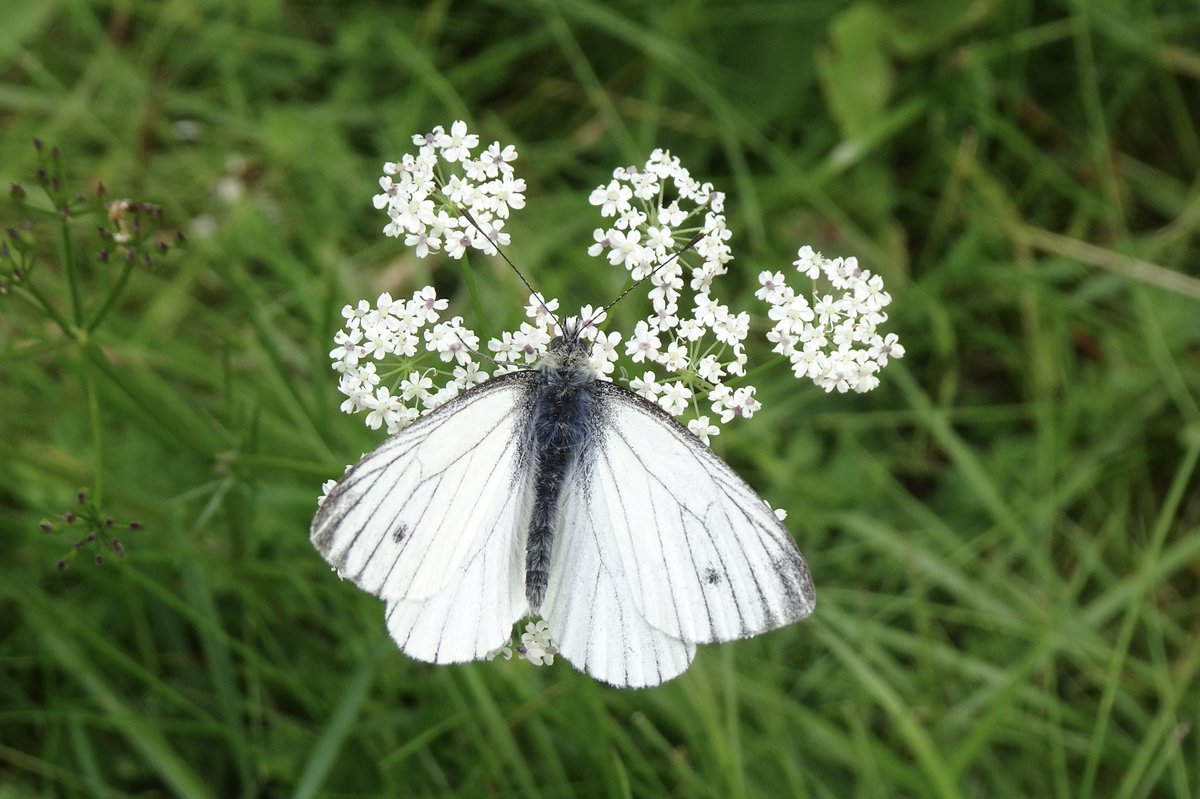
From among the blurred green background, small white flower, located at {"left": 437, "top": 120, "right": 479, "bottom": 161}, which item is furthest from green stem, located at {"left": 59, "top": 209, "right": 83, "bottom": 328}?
small white flower, located at {"left": 437, "top": 120, "right": 479, "bottom": 161}

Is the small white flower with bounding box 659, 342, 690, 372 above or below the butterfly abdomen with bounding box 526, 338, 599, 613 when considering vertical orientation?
above

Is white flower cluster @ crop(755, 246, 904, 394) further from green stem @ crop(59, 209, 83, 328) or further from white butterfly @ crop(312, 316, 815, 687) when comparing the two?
green stem @ crop(59, 209, 83, 328)

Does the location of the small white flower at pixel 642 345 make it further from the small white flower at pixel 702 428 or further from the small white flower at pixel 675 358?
the small white flower at pixel 702 428

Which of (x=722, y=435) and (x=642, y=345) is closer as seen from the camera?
(x=642, y=345)

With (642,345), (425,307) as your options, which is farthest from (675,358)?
(425,307)

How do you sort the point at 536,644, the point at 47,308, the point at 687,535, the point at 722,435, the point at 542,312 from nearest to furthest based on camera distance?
the point at 687,535 → the point at 536,644 → the point at 47,308 → the point at 542,312 → the point at 722,435

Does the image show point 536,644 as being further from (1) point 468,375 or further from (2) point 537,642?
(1) point 468,375

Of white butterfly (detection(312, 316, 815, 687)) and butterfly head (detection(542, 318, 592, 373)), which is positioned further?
butterfly head (detection(542, 318, 592, 373))

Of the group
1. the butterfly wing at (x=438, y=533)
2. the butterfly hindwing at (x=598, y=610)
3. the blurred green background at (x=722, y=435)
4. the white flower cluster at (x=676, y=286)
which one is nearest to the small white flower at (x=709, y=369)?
the white flower cluster at (x=676, y=286)
